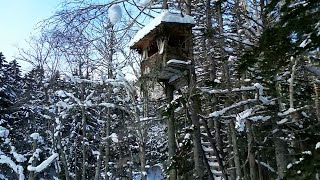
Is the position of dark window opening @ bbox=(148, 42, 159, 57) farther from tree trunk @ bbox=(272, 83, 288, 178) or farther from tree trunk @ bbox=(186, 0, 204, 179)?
tree trunk @ bbox=(272, 83, 288, 178)

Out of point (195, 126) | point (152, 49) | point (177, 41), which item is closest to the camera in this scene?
point (195, 126)

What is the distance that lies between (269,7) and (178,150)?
4.29 metres

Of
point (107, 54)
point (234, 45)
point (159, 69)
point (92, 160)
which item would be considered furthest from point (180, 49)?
point (92, 160)

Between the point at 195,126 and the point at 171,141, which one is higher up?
the point at 195,126

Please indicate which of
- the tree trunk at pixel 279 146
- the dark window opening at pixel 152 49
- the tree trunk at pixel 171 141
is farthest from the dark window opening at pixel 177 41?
the tree trunk at pixel 279 146

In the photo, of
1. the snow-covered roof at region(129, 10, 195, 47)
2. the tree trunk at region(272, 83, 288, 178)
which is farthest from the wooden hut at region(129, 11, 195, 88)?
the tree trunk at region(272, 83, 288, 178)

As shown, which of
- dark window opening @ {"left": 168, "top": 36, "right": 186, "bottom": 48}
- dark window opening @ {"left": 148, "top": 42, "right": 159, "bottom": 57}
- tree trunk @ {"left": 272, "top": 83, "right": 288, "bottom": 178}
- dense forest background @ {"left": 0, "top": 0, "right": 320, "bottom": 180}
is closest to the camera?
dense forest background @ {"left": 0, "top": 0, "right": 320, "bottom": 180}

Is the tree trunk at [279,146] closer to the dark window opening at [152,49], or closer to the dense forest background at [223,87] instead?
the dense forest background at [223,87]

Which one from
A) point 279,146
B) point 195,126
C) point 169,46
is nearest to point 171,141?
point 195,126

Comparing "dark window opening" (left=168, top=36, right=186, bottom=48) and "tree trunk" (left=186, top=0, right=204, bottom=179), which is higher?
"dark window opening" (left=168, top=36, right=186, bottom=48)

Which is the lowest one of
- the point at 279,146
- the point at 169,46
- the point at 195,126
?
the point at 279,146

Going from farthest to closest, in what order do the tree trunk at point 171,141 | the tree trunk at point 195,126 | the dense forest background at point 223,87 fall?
the tree trunk at point 171,141 < the tree trunk at point 195,126 < the dense forest background at point 223,87

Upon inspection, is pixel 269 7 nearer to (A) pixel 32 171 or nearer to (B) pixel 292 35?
(B) pixel 292 35

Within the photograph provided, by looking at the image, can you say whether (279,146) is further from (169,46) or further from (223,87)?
(169,46)
